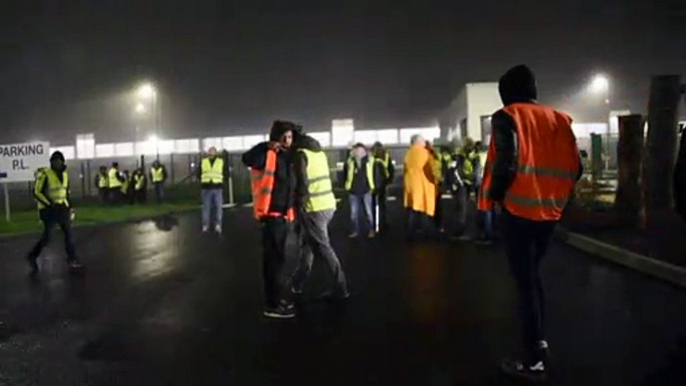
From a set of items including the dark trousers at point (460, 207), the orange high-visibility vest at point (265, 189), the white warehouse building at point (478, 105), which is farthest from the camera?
the white warehouse building at point (478, 105)

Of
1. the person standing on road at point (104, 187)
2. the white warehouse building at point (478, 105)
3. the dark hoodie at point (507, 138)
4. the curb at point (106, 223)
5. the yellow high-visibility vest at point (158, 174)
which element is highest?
the white warehouse building at point (478, 105)

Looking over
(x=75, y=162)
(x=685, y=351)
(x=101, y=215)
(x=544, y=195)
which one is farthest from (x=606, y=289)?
(x=75, y=162)

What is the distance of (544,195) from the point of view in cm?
502

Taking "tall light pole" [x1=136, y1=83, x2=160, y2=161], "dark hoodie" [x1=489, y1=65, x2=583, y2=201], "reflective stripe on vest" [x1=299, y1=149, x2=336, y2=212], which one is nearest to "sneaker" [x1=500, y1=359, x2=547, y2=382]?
"dark hoodie" [x1=489, y1=65, x2=583, y2=201]

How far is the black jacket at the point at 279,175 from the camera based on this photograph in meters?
7.20

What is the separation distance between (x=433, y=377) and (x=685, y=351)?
6.55 feet

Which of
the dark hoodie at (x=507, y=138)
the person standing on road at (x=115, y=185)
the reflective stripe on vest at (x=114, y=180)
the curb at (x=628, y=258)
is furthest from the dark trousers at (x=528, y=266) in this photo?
the reflective stripe on vest at (x=114, y=180)

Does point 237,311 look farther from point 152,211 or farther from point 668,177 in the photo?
point 152,211

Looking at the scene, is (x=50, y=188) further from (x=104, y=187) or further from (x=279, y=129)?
(x=104, y=187)

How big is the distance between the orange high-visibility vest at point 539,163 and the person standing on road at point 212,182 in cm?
1105

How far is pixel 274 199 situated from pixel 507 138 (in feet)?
9.44

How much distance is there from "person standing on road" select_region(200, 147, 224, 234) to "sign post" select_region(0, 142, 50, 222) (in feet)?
25.1

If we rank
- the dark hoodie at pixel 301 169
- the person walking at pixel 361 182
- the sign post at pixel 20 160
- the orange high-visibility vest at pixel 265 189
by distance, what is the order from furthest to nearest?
the sign post at pixel 20 160 < the person walking at pixel 361 182 < the dark hoodie at pixel 301 169 < the orange high-visibility vest at pixel 265 189

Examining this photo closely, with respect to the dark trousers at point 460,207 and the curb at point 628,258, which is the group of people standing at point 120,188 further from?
the curb at point 628,258
